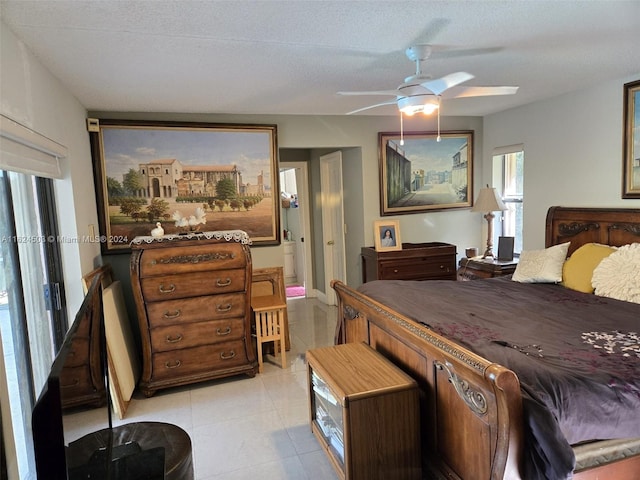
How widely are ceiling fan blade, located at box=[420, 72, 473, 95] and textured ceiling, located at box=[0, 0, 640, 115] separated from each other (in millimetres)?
261

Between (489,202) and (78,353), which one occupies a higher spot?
(489,202)

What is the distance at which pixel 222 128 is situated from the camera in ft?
13.8

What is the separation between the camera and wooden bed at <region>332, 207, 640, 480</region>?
1.55 metres

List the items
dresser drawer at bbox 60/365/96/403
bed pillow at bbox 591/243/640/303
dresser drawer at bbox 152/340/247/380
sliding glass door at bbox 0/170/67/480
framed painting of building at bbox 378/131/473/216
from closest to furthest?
dresser drawer at bbox 60/365/96/403 < sliding glass door at bbox 0/170/67/480 < bed pillow at bbox 591/243/640/303 < dresser drawer at bbox 152/340/247/380 < framed painting of building at bbox 378/131/473/216

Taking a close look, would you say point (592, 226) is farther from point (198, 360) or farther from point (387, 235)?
point (198, 360)

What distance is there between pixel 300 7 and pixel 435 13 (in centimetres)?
65

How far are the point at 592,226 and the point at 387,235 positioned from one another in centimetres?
198

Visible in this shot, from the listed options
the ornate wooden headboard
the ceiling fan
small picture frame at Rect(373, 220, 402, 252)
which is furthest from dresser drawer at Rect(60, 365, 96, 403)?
the ornate wooden headboard

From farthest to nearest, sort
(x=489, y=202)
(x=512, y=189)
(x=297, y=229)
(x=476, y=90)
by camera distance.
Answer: (x=297, y=229) → (x=512, y=189) → (x=489, y=202) → (x=476, y=90)

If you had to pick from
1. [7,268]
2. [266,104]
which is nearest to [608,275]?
[266,104]

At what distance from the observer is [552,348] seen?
2037 mm

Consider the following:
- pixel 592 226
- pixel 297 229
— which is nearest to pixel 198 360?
pixel 592 226

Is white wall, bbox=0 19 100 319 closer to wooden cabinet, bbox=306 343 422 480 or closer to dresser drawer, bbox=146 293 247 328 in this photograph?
dresser drawer, bbox=146 293 247 328

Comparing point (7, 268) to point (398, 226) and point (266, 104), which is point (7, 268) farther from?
point (398, 226)
